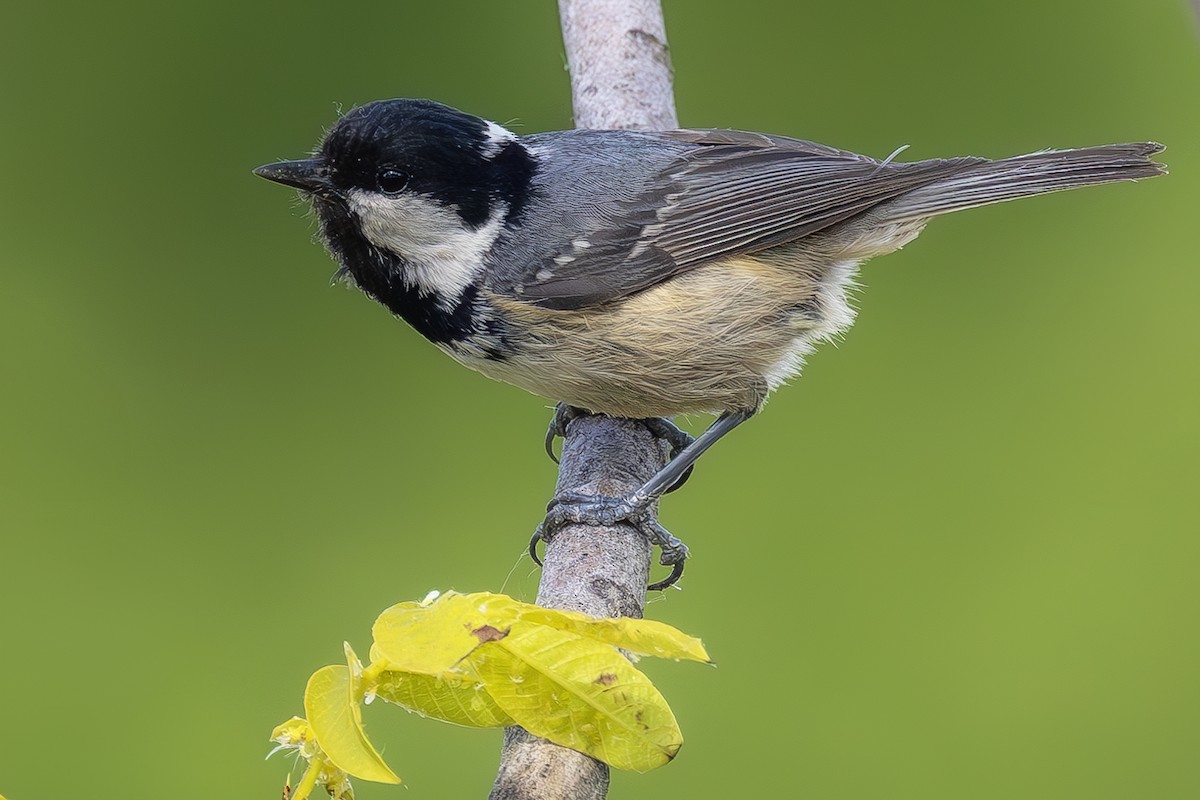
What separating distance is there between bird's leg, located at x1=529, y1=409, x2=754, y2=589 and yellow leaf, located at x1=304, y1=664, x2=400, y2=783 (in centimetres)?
78

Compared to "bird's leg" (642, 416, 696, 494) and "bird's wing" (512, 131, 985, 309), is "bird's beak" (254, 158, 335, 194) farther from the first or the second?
"bird's leg" (642, 416, 696, 494)

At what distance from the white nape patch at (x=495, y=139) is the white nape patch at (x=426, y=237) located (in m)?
0.10

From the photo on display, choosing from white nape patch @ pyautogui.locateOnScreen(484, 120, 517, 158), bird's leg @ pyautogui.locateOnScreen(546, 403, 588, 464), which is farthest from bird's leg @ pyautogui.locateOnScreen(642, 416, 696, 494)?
white nape patch @ pyautogui.locateOnScreen(484, 120, 517, 158)

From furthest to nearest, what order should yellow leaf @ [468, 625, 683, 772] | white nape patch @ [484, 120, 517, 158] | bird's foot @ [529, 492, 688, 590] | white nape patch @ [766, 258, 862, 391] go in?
white nape patch @ [766, 258, 862, 391], white nape patch @ [484, 120, 517, 158], bird's foot @ [529, 492, 688, 590], yellow leaf @ [468, 625, 683, 772]

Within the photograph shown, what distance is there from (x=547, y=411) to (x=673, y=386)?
67cm

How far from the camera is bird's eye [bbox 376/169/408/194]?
1927 millimetres

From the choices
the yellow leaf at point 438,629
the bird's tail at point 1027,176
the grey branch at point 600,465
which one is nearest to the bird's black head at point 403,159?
the grey branch at point 600,465

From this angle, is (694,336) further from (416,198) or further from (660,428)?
(416,198)

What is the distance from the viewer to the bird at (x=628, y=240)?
1.95 meters

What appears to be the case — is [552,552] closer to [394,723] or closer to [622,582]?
[622,582]

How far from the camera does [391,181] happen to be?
1938 millimetres

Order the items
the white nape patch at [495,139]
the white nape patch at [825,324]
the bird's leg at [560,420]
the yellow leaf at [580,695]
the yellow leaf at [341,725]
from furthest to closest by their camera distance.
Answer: the bird's leg at [560,420] → the white nape patch at [825,324] → the white nape patch at [495,139] → the yellow leaf at [580,695] → the yellow leaf at [341,725]

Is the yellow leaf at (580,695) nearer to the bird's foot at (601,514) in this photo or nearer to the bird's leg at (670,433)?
the bird's foot at (601,514)

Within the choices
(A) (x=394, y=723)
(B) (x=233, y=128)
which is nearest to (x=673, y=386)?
(A) (x=394, y=723)
